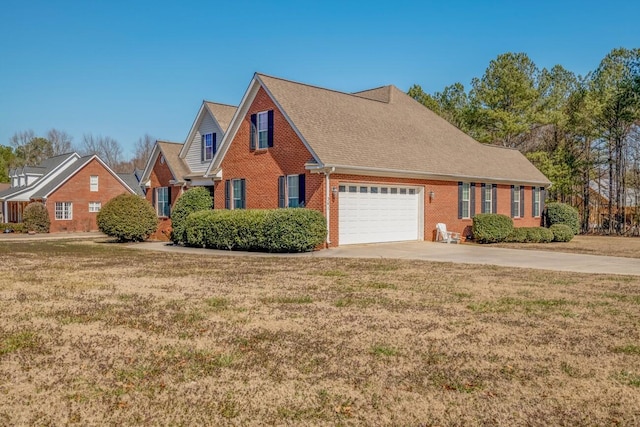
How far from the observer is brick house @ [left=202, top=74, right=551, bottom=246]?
19.5 metres

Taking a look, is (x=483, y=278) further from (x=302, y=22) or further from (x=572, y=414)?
(x=302, y=22)

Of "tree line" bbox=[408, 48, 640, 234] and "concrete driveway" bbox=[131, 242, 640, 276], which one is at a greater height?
"tree line" bbox=[408, 48, 640, 234]

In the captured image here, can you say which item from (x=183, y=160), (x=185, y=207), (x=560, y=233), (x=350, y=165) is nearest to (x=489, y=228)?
(x=560, y=233)

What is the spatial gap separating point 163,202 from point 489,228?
1759 centimetres

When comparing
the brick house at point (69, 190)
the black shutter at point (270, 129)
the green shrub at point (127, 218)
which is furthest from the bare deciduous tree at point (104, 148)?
the black shutter at point (270, 129)

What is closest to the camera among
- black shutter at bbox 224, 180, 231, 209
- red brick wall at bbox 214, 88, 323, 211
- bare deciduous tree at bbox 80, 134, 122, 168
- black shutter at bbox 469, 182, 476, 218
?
red brick wall at bbox 214, 88, 323, 211

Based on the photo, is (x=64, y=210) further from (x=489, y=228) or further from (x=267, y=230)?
(x=489, y=228)

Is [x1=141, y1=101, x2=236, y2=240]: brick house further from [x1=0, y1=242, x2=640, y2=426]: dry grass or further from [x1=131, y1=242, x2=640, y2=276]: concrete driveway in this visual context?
[x1=0, y1=242, x2=640, y2=426]: dry grass

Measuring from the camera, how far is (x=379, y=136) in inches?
879

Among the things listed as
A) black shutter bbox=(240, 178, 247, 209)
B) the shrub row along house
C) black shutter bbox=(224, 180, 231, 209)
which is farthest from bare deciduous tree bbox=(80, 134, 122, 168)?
black shutter bbox=(240, 178, 247, 209)

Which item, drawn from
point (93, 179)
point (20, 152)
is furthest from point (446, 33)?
point (20, 152)

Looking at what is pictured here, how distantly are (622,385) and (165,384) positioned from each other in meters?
4.17

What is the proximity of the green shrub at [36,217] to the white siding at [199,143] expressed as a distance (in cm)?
1596

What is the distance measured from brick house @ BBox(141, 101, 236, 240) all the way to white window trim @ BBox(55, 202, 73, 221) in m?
13.1
